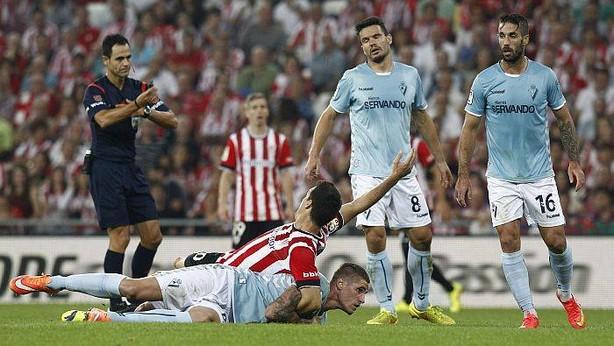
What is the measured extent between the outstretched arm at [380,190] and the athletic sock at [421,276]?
1.17 meters

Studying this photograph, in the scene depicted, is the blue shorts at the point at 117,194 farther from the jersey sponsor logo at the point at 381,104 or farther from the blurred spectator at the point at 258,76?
the blurred spectator at the point at 258,76

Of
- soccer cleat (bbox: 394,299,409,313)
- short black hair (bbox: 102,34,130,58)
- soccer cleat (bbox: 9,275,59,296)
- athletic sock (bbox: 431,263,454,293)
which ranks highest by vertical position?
short black hair (bbox: 102,34,130,58)

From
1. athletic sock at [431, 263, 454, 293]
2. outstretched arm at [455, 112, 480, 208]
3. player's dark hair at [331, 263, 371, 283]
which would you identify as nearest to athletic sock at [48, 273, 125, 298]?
player's dark hair at [331, 263, 371, 283]

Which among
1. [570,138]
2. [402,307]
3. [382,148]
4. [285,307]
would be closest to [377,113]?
[382,148]

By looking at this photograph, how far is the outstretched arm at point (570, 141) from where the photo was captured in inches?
436

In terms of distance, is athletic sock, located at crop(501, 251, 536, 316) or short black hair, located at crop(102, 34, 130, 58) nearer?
athletic sock, located at crop(501, 251, 536, 316)

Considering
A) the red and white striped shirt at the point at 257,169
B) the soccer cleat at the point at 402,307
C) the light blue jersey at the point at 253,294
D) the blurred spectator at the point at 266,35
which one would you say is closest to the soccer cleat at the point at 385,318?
the light blue jersey at the point at 253,294

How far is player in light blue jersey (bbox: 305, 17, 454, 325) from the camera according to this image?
1184 cm

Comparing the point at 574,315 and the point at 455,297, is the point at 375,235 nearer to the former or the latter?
the point at 574,315

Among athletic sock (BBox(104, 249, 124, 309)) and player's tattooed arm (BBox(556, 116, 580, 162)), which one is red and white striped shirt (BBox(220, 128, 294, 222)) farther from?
player's tattooed arm (BBox(556, 116, 580, 162))

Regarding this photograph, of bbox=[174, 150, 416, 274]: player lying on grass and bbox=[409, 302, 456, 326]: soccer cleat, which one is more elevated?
bbox=[174, 150, 416, 274]: player lying on grass

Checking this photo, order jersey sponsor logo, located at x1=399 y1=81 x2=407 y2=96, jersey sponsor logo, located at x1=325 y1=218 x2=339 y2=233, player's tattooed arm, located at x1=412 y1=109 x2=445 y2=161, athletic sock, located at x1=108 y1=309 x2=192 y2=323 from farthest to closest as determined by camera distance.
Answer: player's tattooed arm, located at x1=412 y1=109 x2=445 y2=161 < jersey sponsor logo, located at x1=399 y1=81 x2=407 y2=96 < jersey sponsor logo, located at x1=325 y1=218 x2=339 y2=233 < athletic sock, located at x1=108 y1=309 x2=192 y2=323

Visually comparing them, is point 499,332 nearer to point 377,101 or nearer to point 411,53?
point 377,101

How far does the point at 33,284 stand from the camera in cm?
1062
